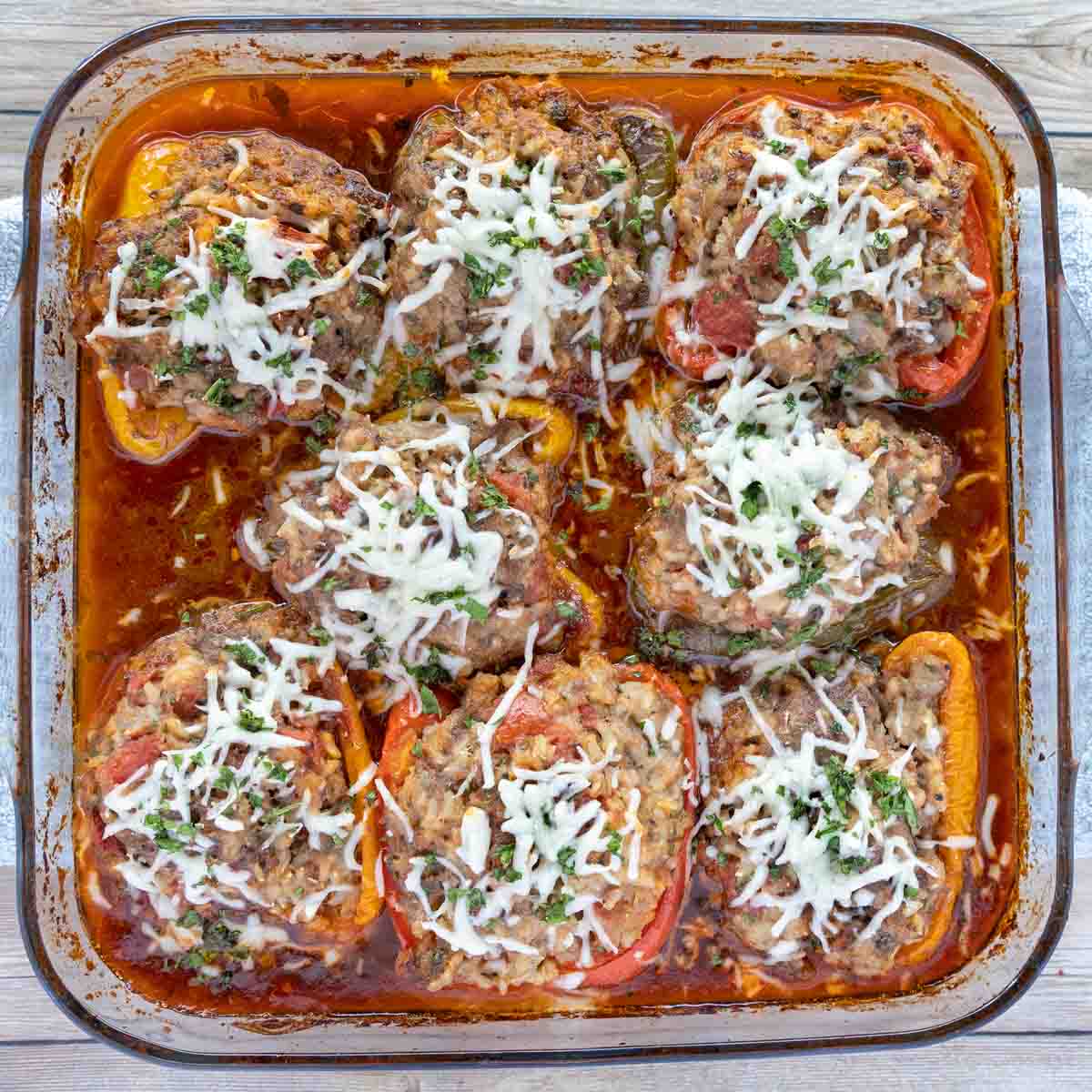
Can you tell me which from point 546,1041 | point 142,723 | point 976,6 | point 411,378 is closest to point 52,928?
point 142,723

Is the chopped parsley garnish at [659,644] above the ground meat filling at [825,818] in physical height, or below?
above

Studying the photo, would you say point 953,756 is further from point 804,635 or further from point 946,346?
point 946,346

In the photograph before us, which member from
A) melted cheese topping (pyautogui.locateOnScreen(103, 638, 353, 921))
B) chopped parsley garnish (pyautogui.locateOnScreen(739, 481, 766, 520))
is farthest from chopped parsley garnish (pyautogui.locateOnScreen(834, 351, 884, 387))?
melted cheese topping (pyautogui.locateOnScreen(103, 638, 353, 921))

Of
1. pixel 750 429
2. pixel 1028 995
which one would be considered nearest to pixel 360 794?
pixel 750 429

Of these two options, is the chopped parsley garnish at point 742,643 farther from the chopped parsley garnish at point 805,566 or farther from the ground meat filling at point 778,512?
the chopped parsley garnish at point 805,566

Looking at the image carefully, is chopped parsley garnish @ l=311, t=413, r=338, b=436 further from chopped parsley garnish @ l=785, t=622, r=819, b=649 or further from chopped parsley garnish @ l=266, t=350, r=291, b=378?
chopped parsley garnish @ l=785, t=622, r=819, b=649

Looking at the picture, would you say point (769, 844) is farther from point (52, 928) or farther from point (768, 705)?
point (52, 928)

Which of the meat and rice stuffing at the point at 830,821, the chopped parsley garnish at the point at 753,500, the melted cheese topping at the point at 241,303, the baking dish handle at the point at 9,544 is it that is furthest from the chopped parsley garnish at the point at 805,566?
the baking dish handle at the point at 9,544
